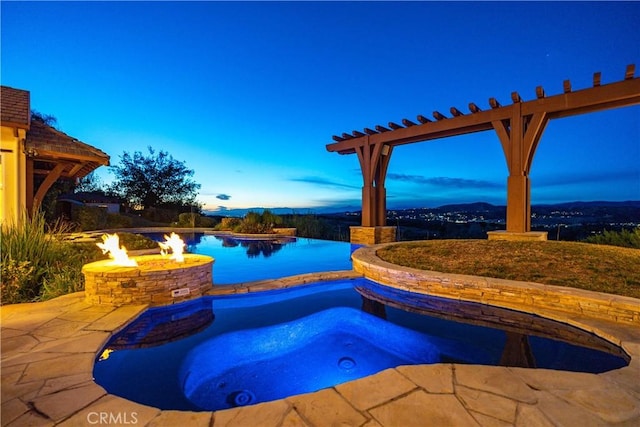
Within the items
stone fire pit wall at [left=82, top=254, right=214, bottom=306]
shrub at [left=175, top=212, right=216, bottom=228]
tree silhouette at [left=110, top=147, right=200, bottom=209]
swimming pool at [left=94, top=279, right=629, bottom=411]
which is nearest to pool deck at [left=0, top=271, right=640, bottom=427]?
swimming pool at [left=94, top=279, right=629, bottom=411]

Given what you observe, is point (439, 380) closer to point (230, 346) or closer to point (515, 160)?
point (230, 346)

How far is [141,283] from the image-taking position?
13.7 ft

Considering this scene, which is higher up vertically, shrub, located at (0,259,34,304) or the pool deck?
shrub, located at (0,259,34,304)

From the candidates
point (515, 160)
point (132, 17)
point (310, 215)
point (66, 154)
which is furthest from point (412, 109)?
point (66, 154)

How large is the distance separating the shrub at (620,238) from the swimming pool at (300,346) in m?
5.86

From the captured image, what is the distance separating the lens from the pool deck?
1.77 m

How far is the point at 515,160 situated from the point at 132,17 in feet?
39.5

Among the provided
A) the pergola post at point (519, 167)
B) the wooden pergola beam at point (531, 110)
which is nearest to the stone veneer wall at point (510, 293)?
the pergola post at point (519, 167)

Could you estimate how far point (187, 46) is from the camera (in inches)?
408

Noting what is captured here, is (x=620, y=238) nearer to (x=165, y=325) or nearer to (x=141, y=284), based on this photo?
(x=165, y=325)

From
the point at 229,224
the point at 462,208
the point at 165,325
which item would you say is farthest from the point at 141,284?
the point at 462,208

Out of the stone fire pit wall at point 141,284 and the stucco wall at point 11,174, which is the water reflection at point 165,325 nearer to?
the stone fire pit wall at point 141,284

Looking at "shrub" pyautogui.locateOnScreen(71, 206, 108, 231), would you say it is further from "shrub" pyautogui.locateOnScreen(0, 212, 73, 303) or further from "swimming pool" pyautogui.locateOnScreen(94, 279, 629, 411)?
"swimming pool" pyautogui.locateOnScreen(94, 279, 629, 411)

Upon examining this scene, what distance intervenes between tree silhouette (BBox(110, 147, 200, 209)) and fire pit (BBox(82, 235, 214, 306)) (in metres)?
21.7
